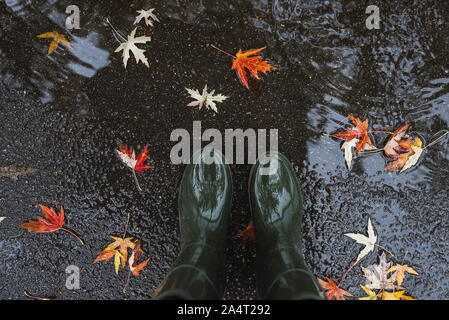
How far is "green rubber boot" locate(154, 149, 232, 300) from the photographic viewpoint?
1205 mm

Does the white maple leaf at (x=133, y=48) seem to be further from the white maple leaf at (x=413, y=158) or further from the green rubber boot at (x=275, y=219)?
the white maple leaf at (x=413, y=158)

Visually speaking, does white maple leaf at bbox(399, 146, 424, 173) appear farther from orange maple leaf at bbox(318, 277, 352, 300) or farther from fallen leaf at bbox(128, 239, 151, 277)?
fallen leaf at bbox(128, 239, 151, 277)

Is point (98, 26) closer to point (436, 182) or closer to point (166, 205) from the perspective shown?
point (166, 205)

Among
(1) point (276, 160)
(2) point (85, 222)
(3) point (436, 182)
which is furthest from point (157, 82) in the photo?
(3) point (436, 182)

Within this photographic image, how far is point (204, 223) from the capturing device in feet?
4.73

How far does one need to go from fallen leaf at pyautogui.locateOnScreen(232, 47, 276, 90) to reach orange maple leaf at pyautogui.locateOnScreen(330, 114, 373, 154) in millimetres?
510

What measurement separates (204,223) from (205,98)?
0.66m

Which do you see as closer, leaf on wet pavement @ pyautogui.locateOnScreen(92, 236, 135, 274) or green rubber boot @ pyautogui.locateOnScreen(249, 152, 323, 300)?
green rubber boot @ pyautogui.locateOnScreen(249, 152, 323, 300)

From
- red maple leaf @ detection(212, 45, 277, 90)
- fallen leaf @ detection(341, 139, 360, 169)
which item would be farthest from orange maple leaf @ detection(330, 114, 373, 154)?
red maple leaf @ detection(212, 45, 277, 90)

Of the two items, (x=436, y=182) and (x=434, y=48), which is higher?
(x=434, y=48)

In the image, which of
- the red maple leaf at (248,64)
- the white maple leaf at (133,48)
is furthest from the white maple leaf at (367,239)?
the white maple leaf at (133,48)

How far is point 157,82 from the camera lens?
1.61m

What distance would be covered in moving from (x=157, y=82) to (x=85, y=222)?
0.87m

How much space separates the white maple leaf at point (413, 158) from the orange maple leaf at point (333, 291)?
0.72 meters
